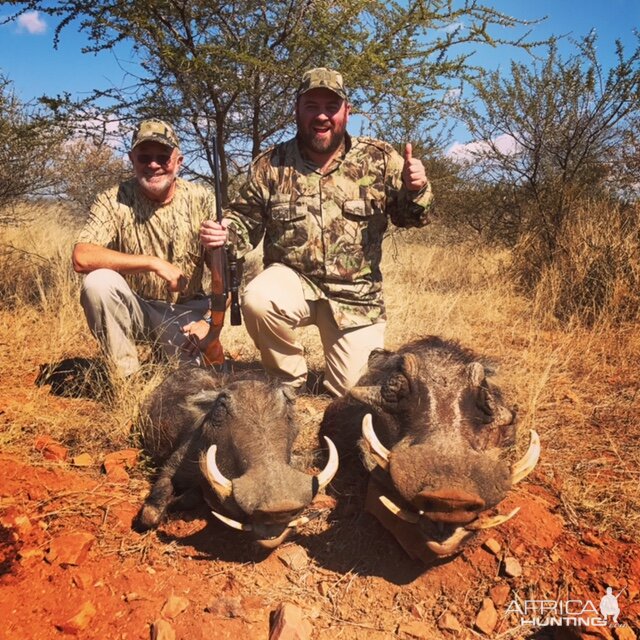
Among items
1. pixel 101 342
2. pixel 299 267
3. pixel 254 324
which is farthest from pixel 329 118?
pixel 101 342

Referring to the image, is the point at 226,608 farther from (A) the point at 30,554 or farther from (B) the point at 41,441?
(B) the point at 41,441

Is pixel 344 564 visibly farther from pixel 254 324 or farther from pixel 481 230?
pixel 481 230

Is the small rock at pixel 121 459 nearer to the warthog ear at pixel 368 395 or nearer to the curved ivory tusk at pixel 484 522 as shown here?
the warthog ear at pixel 368 395

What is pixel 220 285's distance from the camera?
3717mm

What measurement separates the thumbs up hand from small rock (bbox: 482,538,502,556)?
2357 mm

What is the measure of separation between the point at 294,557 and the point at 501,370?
1.59m

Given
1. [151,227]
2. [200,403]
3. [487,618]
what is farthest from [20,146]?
[487,618]

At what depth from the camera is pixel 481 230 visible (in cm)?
1016

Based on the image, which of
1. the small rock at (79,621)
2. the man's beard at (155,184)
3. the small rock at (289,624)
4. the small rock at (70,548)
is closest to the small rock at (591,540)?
the small rock at (289,624)

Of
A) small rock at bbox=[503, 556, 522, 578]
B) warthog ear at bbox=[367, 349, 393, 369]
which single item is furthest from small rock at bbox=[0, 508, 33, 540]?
small rock at bbox=[503, 556, 522, 578]

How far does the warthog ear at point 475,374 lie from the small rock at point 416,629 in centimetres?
101

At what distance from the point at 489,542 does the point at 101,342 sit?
9.31ft

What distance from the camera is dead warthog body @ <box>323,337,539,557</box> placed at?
1.91 metres

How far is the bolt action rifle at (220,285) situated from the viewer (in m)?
3.70
